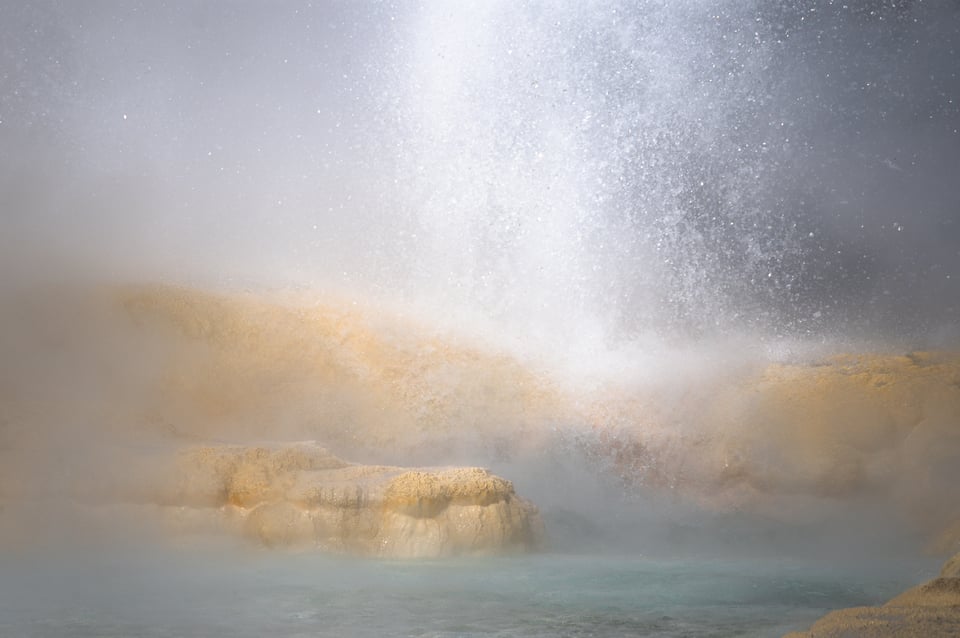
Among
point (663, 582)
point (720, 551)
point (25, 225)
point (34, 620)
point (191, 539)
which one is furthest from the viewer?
point (25, 225)

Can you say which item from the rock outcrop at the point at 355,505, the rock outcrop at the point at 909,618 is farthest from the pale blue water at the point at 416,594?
the rock outcrop at the point at 909,618

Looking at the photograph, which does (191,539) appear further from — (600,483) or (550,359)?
(550,359)

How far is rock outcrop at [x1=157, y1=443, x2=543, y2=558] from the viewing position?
30.5 ft

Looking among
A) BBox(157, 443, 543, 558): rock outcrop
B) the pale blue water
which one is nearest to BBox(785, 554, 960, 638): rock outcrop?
the pale blue water

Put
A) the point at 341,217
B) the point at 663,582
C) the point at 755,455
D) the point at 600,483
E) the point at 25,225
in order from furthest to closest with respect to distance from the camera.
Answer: the point at 341,217, the point at 25,225, the point at 600,483, the point at 755,455, the point at 663,582

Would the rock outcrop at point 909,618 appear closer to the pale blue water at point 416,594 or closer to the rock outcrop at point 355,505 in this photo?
the pale blue water at point 416,594

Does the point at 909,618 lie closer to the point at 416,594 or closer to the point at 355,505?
the point at 416,594

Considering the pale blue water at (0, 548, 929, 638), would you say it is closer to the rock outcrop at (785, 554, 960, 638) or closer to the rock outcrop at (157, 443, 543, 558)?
the rock outcrop at (157, 443, 543, 558)

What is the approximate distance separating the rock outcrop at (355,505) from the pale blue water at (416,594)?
363 mm

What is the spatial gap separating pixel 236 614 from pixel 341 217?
1083 cm

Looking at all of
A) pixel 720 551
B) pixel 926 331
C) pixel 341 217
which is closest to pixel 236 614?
pixel 720 551

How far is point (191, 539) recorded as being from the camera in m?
9.38

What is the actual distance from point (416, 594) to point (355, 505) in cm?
267

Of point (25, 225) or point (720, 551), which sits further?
point (25, 225)
